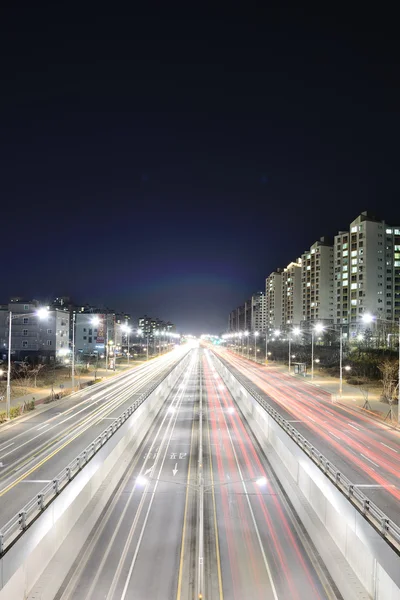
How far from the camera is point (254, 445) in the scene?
29672 mm

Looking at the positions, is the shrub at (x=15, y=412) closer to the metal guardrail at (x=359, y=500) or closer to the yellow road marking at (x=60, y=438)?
the yellow road marking at (x=60, y=438)

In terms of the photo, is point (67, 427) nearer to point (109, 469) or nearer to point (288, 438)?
point (109, 469)

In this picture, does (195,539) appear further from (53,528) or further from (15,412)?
(15,412)

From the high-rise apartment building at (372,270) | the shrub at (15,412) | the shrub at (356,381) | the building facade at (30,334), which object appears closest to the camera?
the shrub at (15,412)

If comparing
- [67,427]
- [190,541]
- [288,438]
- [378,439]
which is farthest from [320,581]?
[67,427]

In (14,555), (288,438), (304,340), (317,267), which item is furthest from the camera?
(317,267)

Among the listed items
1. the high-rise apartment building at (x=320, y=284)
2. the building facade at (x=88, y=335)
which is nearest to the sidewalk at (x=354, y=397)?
the building facade at (x=88, y=335)

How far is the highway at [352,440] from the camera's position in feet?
66.1

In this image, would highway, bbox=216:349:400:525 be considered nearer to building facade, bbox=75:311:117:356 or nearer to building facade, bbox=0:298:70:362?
building facade, bbox=0:298:70:362

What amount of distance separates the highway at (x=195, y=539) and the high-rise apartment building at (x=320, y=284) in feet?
475

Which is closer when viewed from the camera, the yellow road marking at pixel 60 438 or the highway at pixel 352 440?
the highway at pixel 352 440

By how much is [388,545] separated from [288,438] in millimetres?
12905

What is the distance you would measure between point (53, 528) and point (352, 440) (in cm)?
2203

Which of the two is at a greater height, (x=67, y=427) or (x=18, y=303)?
(x=18, y=303)
